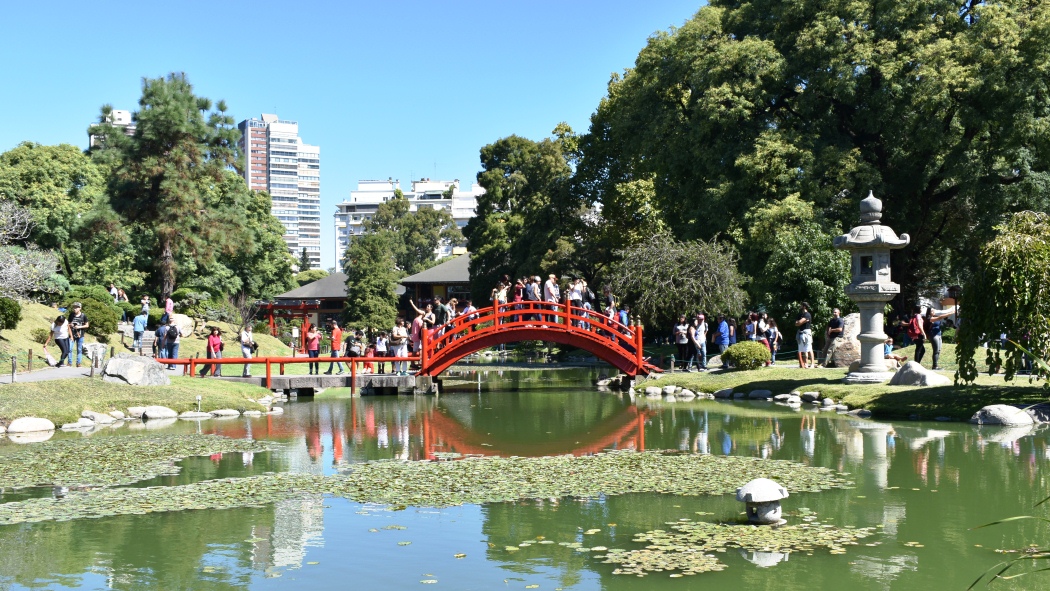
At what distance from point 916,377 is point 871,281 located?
205 cm

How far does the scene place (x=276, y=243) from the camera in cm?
5169

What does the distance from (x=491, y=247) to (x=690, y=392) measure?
27643 mm

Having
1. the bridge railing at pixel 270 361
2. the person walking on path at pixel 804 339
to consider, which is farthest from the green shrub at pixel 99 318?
the person walking on path at pixel 804 339

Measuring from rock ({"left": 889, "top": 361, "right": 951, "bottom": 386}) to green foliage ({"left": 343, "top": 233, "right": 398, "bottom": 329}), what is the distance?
3439 centimetres

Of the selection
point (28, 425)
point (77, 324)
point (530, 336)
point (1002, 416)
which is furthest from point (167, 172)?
point (1002, 416)

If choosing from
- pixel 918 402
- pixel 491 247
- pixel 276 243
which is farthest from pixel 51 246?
pixel 918 402

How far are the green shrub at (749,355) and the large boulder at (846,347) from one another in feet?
4.71

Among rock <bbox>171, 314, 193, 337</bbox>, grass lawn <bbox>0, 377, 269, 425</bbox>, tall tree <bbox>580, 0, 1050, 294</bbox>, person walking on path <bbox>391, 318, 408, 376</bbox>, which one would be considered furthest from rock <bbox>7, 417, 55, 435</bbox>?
tall tree <bbox>580, 0, 1050, 294</bbox>

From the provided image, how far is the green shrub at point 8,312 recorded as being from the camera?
83.1 feet

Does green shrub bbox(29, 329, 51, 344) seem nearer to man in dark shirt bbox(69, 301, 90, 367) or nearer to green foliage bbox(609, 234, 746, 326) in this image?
man in dark shirt bbox(69, 301, 90, 367)

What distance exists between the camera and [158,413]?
18422 mm

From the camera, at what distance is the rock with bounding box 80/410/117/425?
17.5m

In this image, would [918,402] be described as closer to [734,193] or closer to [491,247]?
[734,193]

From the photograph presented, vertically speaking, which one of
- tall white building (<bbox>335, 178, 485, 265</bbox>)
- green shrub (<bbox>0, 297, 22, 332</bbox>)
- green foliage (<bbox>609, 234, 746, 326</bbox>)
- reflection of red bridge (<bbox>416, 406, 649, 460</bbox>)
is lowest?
reflection of red bridge (<bbox>416, 406, 649, 460</bbox>)
